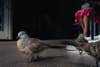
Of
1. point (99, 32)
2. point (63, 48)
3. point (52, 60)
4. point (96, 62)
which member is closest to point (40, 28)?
point (99, 32)

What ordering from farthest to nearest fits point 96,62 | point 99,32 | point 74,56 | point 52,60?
1. point 99,32
2. point 74,56
3. point 52,60
4. point 96,62

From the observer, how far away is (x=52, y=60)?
881 cm

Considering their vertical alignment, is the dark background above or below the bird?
above

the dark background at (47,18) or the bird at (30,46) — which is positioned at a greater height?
the dark background at (47,18)

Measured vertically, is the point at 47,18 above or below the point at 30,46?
above

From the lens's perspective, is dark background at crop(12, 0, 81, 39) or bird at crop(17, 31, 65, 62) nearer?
bird at crop(17, 31, 65, 62)

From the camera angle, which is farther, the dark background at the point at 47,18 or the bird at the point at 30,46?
the dark background at the point at 47,18

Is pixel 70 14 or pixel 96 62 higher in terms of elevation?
pixel 70 14

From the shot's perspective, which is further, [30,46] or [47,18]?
[47,18]

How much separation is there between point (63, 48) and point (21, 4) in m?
3.81

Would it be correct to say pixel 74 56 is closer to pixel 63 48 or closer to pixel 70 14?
pixel 63 48

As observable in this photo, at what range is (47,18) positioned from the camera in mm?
13781

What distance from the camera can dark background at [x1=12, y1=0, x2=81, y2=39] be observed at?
1355 cm

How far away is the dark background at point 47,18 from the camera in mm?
13555
